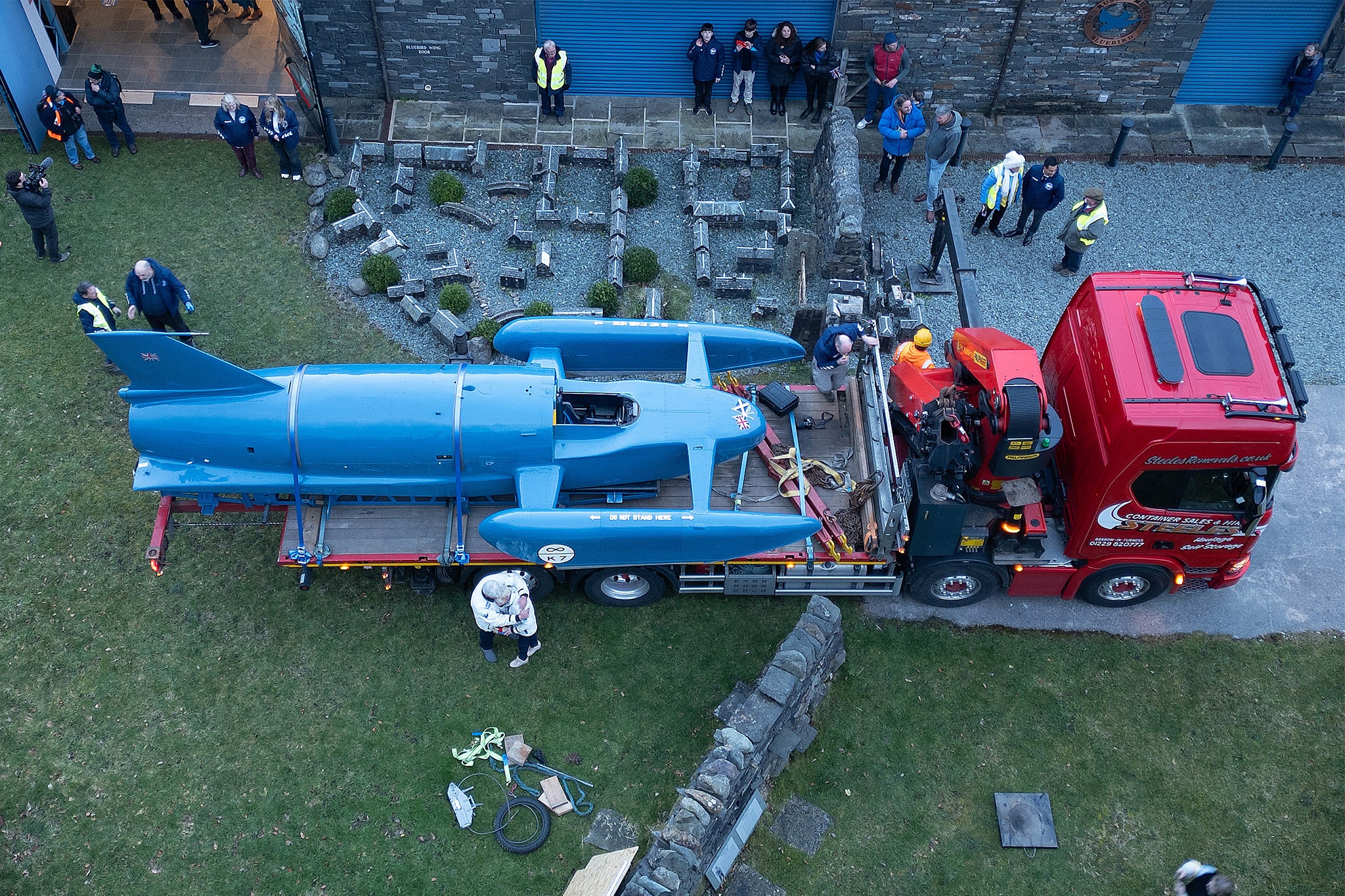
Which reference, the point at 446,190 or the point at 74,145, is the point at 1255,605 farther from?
the point at 74,145

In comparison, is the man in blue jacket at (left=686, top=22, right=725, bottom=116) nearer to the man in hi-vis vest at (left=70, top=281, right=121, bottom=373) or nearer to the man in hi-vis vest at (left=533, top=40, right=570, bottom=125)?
the man in hi-vis vest at (left=533, top=40, right=570, bottom=125)

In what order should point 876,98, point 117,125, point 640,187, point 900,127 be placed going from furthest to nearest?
point 876,98 < point 117,125 < point 640,187 < point 900,127

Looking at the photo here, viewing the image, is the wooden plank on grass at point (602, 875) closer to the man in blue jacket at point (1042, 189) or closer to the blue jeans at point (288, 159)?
the man in blue jacket at point (1042, 189)

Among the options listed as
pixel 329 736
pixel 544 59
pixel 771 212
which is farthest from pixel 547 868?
pixel 544 59

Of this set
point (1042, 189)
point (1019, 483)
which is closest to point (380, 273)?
point (1019, 483)

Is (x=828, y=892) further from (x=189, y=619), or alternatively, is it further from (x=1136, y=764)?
(x=189, y=619)

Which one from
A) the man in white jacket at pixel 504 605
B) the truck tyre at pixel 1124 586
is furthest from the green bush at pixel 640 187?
the truck tyre at pixel 1124 586

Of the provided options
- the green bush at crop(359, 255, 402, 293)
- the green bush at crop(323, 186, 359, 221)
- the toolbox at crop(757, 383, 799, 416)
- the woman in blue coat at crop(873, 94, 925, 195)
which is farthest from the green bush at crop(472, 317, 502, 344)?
the woman in blue coat at crop(873, 94, 925, 195)
